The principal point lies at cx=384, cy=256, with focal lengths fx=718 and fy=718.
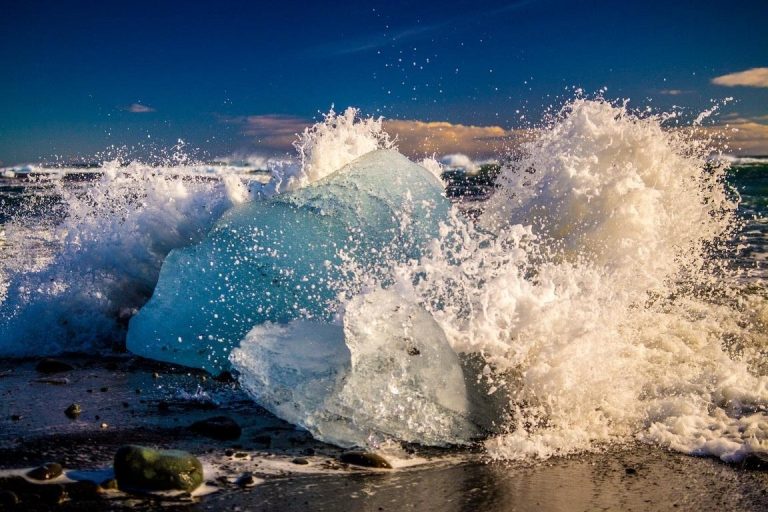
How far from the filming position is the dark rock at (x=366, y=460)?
317 cm

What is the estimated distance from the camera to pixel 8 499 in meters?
2.58

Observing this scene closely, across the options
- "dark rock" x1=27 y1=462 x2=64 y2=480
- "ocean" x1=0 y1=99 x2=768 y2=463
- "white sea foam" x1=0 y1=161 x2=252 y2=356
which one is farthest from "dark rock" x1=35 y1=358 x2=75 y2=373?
"dark rock" x1=27 y1=462 x2=64 y2=480

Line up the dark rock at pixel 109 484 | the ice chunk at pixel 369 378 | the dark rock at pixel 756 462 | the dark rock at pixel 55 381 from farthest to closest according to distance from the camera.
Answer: the dark rock at pixel 55 381 → the ice chunk at pixel 369 378 → the dark rock at pixel 756 462 → the dark rock at pixel 109 484

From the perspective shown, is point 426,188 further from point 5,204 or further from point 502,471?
point 5,204

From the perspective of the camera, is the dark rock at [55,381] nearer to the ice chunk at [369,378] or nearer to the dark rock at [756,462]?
the ice chunk at [369,378]

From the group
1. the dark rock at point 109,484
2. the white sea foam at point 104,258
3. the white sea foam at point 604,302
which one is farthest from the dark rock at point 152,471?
the white sea foam at point 104,258

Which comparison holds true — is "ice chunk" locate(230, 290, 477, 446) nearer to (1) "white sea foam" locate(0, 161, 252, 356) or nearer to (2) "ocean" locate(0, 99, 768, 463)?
(2) "ocean" locate(0, 99, 768, 463)

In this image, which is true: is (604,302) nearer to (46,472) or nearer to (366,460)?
(366,460)

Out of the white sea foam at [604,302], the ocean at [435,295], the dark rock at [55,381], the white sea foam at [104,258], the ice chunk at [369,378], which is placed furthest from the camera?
the white sea foam at [104,258]

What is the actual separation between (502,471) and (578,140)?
14.5 ft

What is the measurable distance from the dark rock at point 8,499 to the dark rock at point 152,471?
0.35 metres

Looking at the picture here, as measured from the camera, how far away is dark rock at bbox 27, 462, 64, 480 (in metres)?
2.82

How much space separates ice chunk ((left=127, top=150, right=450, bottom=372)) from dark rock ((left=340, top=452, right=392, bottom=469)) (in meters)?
1.40

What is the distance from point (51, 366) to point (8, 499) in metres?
2.26
